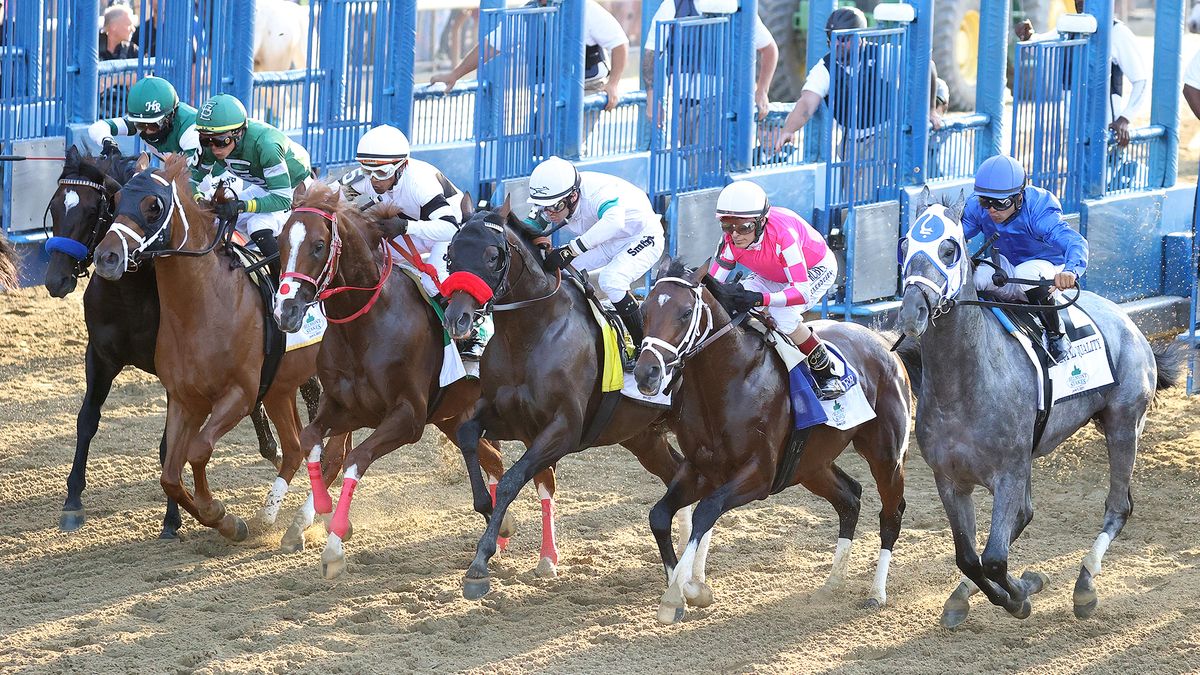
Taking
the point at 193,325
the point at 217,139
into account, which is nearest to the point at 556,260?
the point at 193,325

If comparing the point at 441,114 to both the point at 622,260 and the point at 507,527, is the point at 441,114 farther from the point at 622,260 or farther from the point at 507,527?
the point at 622,260

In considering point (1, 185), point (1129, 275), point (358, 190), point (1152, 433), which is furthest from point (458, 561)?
point (1129, 275)

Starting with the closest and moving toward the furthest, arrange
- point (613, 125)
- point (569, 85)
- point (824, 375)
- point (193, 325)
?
point (824, 375), point (193, 325), point (569, 85), point (613, 125)

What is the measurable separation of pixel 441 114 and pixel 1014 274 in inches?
206

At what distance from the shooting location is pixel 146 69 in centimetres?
934

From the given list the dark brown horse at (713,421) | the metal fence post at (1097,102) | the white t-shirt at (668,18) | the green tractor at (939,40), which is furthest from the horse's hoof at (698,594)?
the green tractor at (939,40)

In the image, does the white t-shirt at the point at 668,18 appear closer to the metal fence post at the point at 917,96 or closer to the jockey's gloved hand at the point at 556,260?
the metal fence post at the point at 917,96

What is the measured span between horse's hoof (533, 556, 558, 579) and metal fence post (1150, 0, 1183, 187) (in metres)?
6.25

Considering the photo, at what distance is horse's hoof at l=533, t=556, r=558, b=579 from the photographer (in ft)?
21.6

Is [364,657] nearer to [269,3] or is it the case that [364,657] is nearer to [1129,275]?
[1129,275]

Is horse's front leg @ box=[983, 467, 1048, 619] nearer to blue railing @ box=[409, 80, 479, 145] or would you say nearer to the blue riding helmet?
the blue riding helmet

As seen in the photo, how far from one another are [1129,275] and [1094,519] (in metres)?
3.60

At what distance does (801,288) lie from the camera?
6.04 m

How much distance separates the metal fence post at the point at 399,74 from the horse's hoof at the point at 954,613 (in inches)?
200
